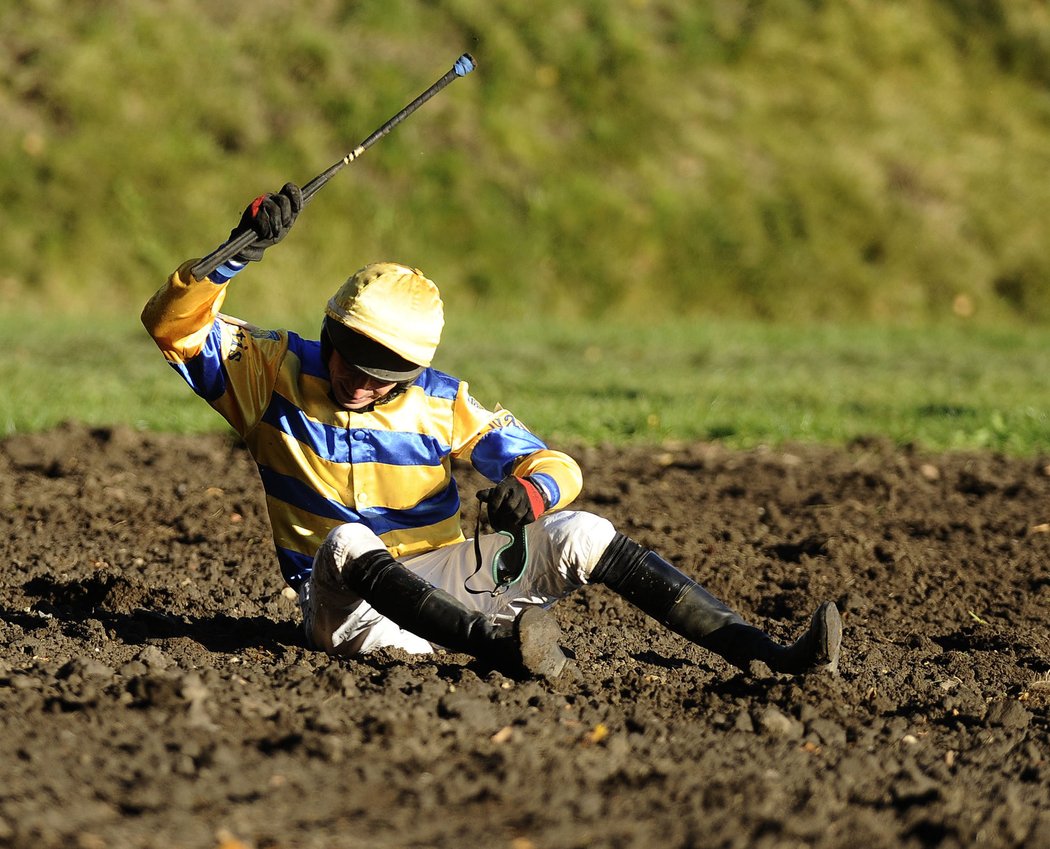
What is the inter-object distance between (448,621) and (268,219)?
3.99ft

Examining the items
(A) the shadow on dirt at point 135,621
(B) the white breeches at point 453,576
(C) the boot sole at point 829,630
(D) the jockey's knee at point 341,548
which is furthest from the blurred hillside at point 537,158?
(C) the boot sole at point 829,630

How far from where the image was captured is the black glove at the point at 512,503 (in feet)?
13.1

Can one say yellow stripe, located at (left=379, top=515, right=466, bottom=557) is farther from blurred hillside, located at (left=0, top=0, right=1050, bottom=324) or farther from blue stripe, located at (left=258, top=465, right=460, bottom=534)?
blurred hillside, located at (left=0, top=0, right=1050, bottom=324)

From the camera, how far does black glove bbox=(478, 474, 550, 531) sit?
398 centimetres

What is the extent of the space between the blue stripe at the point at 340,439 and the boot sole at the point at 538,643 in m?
0.69

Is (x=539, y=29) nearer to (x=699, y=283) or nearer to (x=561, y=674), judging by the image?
(x=699, y=283)

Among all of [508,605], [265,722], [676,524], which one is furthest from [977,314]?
[265,722]

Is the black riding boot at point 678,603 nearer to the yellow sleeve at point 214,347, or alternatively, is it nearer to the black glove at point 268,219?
the yellow sleeve at point 214,347

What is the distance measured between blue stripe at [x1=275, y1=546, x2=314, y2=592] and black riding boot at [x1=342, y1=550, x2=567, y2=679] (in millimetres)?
397

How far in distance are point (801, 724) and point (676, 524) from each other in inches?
104

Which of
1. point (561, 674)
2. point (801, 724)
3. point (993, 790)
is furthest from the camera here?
point (561, 674)

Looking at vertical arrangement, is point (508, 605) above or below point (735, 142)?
below

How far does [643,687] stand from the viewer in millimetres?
4109

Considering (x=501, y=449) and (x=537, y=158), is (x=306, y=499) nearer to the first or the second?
(x=501, y=449)
